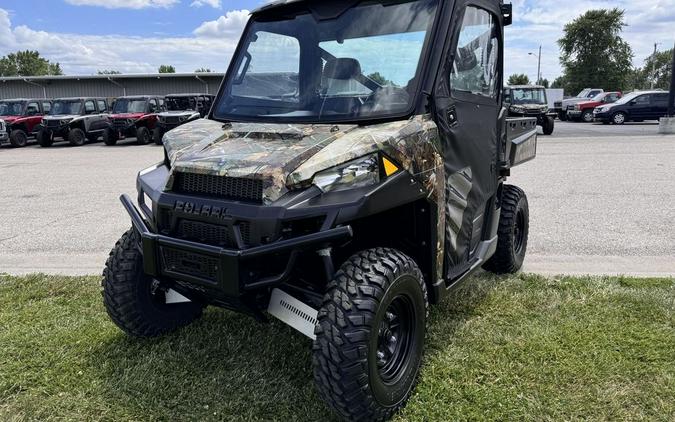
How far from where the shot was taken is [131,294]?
338 cm

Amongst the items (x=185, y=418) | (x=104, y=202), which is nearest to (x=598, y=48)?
(x=104, y=202)

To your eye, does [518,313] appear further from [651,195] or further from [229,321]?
[651,195]

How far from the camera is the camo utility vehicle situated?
69.4ft

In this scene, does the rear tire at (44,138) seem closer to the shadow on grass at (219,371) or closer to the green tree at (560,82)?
the shadow on grass at (219,371)

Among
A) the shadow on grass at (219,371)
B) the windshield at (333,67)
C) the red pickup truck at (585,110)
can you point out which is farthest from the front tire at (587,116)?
the windshield at (333,67)

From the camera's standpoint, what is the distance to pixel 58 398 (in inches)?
119

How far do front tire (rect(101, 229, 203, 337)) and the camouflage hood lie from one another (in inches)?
30.6

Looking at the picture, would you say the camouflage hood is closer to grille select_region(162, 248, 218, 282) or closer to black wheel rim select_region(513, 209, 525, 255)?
grille select_region(162, 248, 218, 282)

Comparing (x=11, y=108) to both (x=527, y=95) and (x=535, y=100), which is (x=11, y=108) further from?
(x=535, y=100)

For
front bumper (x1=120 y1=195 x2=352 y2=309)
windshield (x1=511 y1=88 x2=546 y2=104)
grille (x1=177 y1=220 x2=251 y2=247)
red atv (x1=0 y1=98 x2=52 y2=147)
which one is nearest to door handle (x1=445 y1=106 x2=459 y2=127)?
front bumper (x1=120 y1=195 x2=352 y2=309)

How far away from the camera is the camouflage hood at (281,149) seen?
8.31 ft

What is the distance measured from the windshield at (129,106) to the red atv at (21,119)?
3267 millimetres

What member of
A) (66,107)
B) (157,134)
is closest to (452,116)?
(157,134)

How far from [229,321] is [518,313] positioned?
→ 85.3 inches
